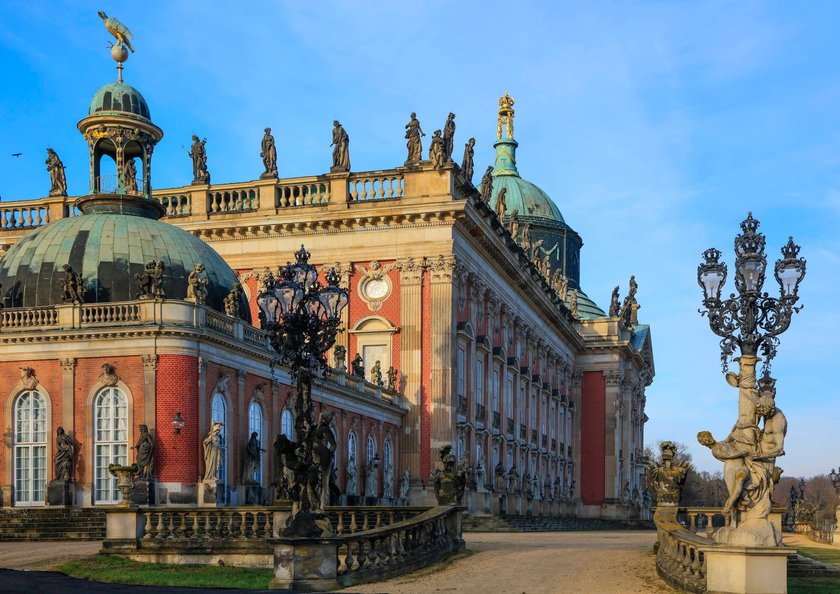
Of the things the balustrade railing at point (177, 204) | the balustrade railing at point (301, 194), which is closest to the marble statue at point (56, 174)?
the balustrade railing at point (177, 204)

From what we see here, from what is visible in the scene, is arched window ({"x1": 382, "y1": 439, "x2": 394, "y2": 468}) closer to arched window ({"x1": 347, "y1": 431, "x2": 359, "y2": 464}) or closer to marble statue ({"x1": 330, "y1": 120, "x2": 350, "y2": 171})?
arched window ({"x1": 347, "y1": 431, "x2": 359, "y2": 464})

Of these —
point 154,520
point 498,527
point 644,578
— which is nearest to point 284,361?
point 154,520

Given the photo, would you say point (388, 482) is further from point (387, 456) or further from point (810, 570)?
point (810, 570)

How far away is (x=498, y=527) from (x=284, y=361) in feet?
92.9

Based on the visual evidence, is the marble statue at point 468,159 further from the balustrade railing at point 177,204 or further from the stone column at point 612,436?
the stone column at point 612,436

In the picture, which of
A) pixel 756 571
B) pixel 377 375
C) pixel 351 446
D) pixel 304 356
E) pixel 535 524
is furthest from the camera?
pixel 535 524

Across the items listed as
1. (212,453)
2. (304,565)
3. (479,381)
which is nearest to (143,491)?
(212,453)

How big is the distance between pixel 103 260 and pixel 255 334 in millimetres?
5332

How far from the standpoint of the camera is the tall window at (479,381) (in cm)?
5634

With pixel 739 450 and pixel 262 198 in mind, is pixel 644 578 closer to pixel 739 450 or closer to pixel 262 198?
pixel 739 450

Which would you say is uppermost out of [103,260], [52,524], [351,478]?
[103,260]

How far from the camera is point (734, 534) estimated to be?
19.0m

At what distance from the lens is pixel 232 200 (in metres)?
54.6

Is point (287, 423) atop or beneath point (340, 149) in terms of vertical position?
beneath
